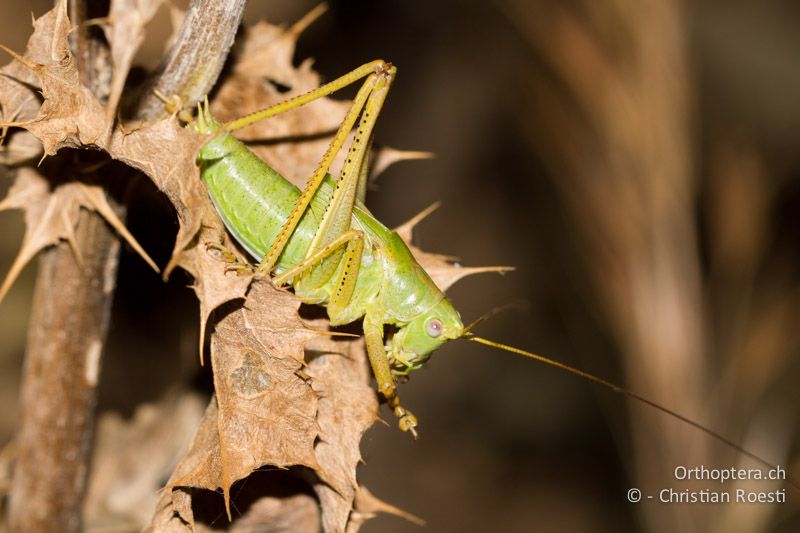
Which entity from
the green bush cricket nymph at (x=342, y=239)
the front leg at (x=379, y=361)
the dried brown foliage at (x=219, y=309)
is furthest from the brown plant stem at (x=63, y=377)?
the front leg at (x=379, y=361)

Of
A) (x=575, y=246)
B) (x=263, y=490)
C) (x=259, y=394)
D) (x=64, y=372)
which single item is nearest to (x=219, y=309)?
(x=259, y=394)

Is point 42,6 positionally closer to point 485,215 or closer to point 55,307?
point 55,307

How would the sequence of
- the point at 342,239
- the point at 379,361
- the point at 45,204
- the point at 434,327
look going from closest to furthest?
the point at 45,204
the point at 379,361
the point at 342,239
the point at 434,327

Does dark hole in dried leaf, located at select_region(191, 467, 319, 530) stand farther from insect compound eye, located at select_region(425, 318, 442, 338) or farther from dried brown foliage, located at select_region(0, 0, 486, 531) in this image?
insect compound eye, located at select_region(425, 318, 442, 338)

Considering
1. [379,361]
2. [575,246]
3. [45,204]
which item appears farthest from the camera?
[575,246]

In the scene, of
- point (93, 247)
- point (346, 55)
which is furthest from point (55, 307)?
point (346, 55)

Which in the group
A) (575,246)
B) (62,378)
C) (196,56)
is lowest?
(62,378)

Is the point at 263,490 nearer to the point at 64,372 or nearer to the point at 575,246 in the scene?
the point at 64,372

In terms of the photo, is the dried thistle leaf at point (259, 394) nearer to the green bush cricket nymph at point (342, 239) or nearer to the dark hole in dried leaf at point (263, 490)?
the dark hole in dried leaf at point (263, 490)
